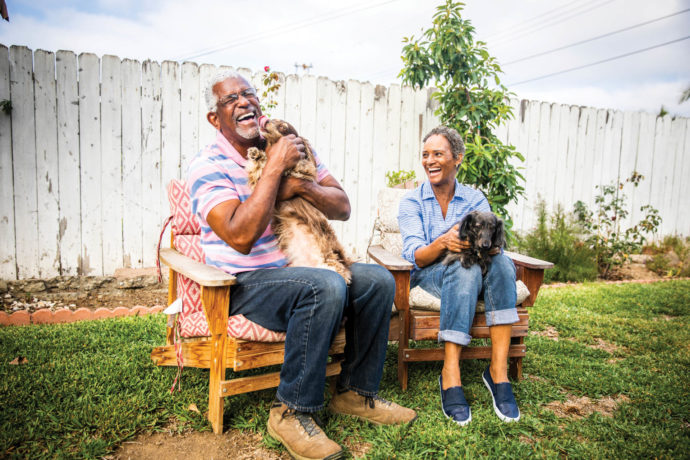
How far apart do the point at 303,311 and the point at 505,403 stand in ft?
3.97

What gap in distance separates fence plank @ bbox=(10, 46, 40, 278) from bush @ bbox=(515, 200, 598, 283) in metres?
5.50

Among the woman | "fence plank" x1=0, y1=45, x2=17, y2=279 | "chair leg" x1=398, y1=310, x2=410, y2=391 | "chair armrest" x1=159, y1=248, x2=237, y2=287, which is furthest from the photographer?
"fence plank" x1=0, y1=45, x2=17, y2=279

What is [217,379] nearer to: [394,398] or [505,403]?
[394,398]

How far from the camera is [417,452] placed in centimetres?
172

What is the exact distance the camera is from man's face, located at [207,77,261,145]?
197cm

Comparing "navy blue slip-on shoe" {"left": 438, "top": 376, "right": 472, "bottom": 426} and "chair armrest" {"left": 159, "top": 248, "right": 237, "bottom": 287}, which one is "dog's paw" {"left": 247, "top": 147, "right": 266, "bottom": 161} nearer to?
"chair armrest" {"left": 159, "top": 248, "right": 237, "bottom": 287}

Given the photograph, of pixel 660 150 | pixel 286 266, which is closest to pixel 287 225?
pixel 286 266

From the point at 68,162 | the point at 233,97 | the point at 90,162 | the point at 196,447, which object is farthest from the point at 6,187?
the point at 196,447

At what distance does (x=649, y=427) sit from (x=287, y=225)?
80.1 inches

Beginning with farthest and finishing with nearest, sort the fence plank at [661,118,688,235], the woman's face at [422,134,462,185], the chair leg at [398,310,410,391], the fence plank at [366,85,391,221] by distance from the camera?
the fence plank at [661,118,688,235] → the fence plank at [366,85,391,221] → the woman's face at [422,134,462,185] → the chair leg at [398,310,410,391]

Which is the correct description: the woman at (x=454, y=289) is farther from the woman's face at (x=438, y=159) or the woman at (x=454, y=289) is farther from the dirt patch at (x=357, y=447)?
the dirt patch at (x=357, y=447)

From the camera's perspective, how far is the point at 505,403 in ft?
6.66

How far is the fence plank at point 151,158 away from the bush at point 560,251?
14.7 feet

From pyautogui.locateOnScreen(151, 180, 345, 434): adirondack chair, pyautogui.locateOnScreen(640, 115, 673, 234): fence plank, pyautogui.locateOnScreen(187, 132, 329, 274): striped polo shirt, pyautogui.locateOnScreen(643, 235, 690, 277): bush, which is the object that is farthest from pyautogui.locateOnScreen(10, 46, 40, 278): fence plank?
pyautogui.locateOnScreen(640, 115, 673, 234): fence plank
